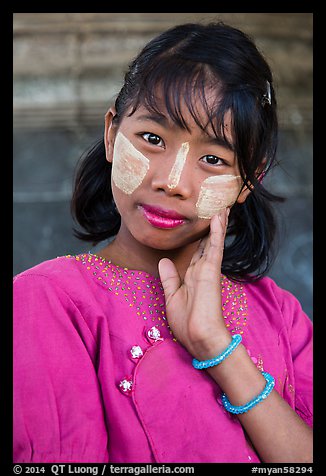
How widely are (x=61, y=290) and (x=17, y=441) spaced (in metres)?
0.36

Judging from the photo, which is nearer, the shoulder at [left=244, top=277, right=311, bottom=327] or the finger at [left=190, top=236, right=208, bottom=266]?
the finger at [left=190, top=236, right=208, bottom=266]

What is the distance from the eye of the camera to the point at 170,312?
168 cm

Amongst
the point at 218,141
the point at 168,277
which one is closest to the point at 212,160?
the point at 218,141

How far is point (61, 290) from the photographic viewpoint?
1.64 meters

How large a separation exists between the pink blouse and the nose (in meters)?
0.26

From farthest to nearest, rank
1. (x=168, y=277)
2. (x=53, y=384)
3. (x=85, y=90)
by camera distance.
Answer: (x=85, y=90)
(x=168, y=277)
(x=53, y=384)

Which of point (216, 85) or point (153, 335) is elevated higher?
point (216, 85)

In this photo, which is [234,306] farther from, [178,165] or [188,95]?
[188,95]

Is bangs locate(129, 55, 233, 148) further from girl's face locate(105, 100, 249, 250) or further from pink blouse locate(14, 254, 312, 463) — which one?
pink blouse locate(14, 254, 312, 463)

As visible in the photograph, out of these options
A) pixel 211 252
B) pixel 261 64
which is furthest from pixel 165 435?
pixel 261 64

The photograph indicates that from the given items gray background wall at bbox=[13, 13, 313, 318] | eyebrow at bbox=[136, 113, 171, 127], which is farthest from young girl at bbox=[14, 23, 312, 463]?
gray background wall at bbox=[13, 13, 313, 318]

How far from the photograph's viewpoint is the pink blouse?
1.49m

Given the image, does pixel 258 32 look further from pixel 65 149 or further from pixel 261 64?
pixel 261 64

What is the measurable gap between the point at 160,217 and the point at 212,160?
0.19 meters
